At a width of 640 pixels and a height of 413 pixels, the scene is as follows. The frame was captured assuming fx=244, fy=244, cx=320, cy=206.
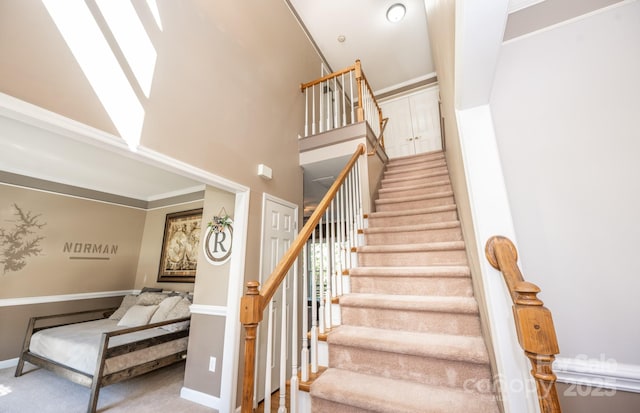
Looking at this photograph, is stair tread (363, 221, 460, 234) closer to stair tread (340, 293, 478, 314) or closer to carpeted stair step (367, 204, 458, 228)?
carpeted stair step (367, 204, 458, 228)

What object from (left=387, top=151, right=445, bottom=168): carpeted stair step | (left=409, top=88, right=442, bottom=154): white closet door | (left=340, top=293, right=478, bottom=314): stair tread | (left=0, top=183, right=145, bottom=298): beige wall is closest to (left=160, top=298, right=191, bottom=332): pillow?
(left=0, top=183, right=145, bottom=298): beige wall

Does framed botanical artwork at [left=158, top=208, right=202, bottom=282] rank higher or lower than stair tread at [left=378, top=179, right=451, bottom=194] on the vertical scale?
lower

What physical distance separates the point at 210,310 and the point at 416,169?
336 centimetres

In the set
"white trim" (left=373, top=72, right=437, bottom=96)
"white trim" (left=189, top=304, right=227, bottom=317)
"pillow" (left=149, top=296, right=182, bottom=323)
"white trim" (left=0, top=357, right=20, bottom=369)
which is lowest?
"white trim" (left=0, top=357, right=20, bottom=369)

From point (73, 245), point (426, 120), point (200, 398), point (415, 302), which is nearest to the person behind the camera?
point (415, 302)

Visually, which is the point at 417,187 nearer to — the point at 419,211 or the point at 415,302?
the point at 419,211

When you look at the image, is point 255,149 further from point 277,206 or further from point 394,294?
point 394,294

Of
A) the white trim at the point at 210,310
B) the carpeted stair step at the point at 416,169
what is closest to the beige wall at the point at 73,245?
the white trim at the point at 210,310

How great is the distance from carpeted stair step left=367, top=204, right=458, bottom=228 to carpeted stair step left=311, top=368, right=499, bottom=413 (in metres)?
1.59

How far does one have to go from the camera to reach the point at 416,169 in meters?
3.80

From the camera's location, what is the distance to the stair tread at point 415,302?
152cm

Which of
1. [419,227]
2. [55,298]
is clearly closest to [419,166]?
[419,227]

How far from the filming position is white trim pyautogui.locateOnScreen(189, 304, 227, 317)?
245cm

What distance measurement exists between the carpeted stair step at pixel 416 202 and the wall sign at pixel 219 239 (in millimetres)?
1860
